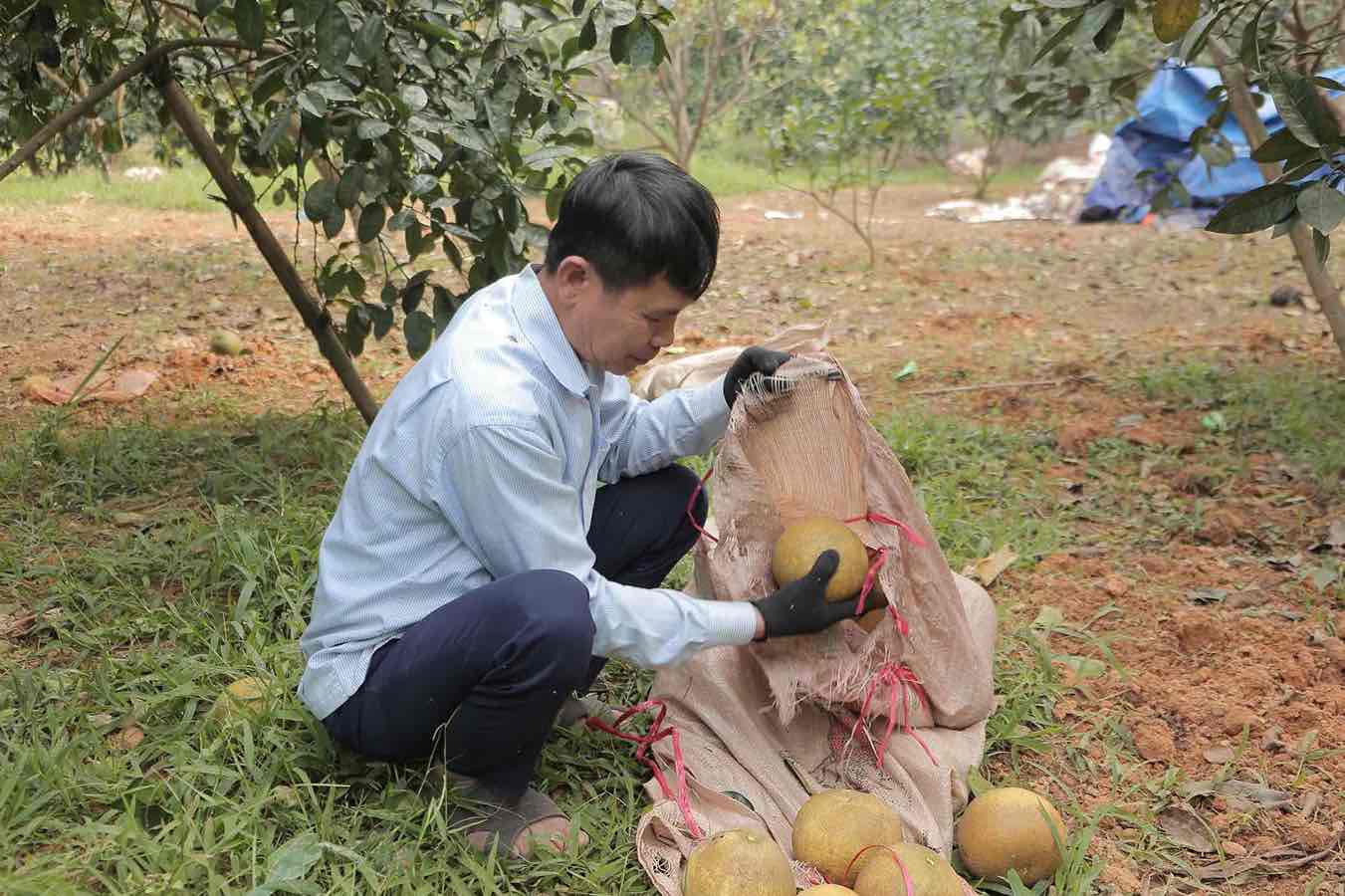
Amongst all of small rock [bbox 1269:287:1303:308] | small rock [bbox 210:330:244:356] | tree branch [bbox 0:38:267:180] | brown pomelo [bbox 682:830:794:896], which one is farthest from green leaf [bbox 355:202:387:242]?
small rock [bbox 1269:287:1303:308]

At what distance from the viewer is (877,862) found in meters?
1.92

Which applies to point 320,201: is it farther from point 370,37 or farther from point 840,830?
point 840,830

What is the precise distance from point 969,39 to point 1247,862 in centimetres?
1079

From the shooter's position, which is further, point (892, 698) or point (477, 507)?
point (892, 698)

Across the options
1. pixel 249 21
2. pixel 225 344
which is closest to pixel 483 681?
pixel 249 21

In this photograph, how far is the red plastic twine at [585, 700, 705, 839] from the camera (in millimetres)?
2134

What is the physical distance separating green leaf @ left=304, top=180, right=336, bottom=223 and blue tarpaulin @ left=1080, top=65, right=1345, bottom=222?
8.06m

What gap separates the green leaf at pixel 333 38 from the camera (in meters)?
2.61

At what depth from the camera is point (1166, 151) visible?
10.2 metres

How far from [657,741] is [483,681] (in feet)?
1.77

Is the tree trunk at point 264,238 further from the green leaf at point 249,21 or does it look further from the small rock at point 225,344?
the small rock at point 225,344

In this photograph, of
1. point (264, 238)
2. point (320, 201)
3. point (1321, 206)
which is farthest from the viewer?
point (264, 238)

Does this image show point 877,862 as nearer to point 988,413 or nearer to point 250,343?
point 988,413

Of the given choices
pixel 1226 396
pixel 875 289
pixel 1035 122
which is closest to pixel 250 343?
pixel 875 289
